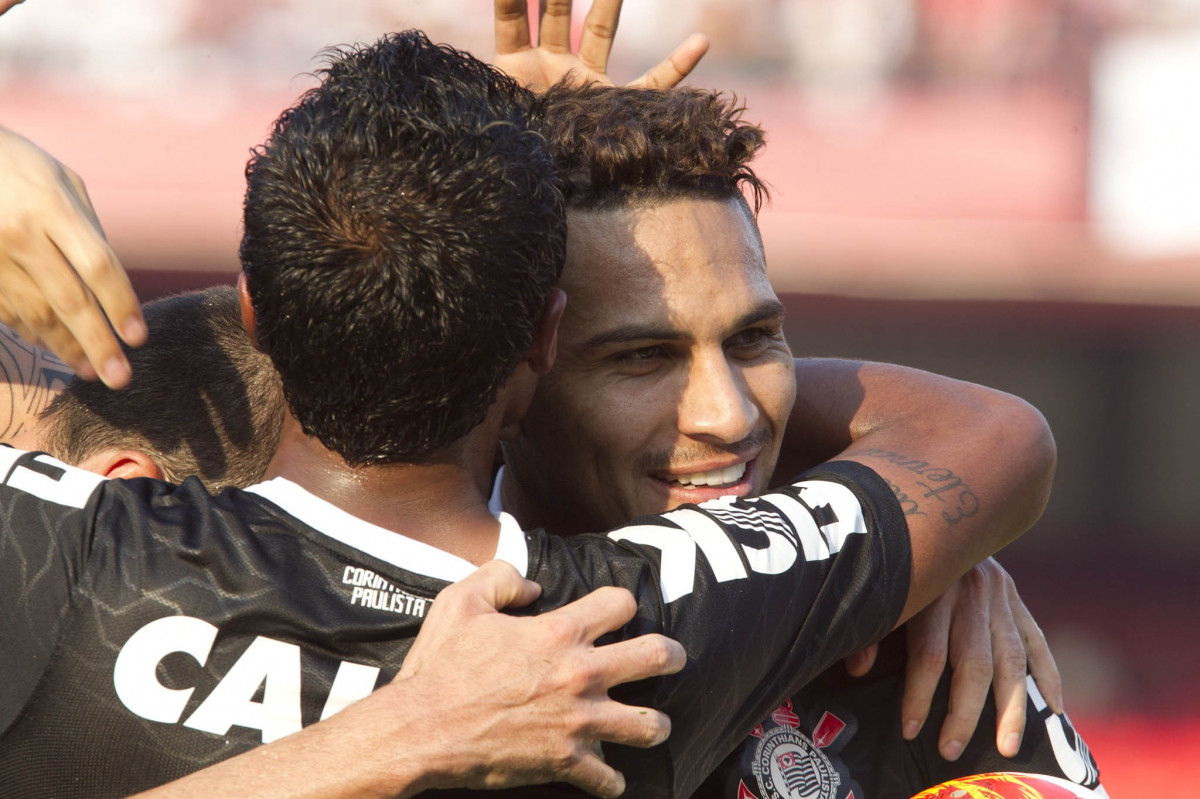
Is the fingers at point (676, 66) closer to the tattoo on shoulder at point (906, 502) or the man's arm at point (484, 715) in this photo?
the tattoo on shoulder at point (906, 502)

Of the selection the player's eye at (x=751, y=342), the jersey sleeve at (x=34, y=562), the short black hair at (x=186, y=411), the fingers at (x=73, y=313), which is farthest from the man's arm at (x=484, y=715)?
the player's eye at (x=751, y=342)

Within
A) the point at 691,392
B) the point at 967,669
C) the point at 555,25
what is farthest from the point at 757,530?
the point at 555,25

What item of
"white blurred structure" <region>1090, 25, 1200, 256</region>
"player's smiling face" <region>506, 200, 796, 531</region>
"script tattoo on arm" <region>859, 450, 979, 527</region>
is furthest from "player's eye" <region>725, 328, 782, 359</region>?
"white blurred structure" <region>1090, 25, 1200, 256</region>

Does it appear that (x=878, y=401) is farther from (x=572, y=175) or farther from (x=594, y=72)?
(x=594, y=72)

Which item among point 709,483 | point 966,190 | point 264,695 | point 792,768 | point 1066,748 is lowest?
point 966,190

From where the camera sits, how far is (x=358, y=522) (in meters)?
1.69

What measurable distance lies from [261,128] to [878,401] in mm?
8689

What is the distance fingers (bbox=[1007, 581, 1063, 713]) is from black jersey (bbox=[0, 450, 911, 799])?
35.7 inches

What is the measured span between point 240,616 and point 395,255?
1.63 feet

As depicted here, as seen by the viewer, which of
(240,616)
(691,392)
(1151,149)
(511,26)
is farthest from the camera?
(1151,149)

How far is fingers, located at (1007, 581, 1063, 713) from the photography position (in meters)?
2.49

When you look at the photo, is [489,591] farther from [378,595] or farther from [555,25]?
[555,25]

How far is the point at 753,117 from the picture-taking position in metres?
10.3

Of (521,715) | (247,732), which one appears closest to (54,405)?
(247,732)
